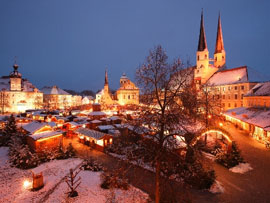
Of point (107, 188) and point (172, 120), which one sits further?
point (107, 188)

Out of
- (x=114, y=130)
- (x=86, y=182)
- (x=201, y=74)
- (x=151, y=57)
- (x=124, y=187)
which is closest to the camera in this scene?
(x=151, y=57)

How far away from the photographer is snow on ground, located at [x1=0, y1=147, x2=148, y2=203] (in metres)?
11.0

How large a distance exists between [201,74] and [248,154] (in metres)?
40.0

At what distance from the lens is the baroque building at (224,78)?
1503 inches

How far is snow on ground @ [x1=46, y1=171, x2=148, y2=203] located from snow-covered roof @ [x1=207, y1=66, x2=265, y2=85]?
30316 millimetres

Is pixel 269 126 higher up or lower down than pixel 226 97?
lower down

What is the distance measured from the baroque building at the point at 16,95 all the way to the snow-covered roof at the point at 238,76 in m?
57.6

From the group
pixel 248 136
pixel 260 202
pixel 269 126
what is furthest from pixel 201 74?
pixel 260 202

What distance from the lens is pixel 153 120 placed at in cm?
842

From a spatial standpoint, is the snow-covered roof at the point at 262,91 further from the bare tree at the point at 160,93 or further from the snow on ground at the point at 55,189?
the snow on ground at the point at 55,189

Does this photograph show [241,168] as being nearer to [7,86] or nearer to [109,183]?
[109,183]

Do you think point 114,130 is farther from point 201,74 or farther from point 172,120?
point 201,74

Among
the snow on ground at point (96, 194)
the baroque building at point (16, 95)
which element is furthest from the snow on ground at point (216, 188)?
the baroque building at point (16, 95)

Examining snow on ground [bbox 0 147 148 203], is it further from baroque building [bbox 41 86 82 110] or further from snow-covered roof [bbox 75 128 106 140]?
baroque building [bbox 41 86 82 110]
